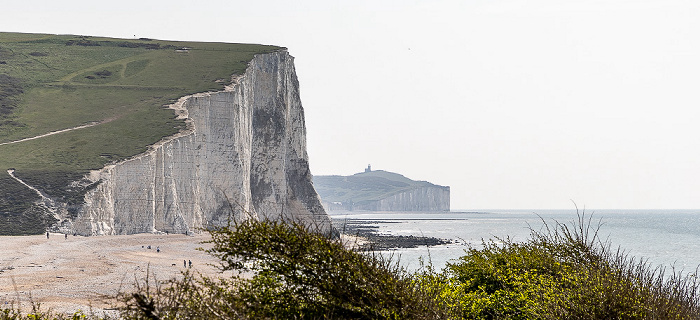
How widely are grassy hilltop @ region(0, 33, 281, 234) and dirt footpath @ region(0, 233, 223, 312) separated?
742 centimetres

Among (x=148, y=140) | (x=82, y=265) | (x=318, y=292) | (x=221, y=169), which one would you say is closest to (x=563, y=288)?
(x=318, y=292)

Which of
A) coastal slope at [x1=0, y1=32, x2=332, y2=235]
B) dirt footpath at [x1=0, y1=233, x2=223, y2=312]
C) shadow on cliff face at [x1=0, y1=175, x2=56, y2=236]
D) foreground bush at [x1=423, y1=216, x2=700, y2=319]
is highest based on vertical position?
coastal slope at [x1=0, y1=32, x2=332, y2=235]

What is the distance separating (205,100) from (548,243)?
6884cm

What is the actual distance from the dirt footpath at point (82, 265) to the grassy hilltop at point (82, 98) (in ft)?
24.4

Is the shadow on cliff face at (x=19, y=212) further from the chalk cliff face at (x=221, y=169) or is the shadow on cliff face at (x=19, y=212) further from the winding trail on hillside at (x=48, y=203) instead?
the chalk cliff face at (x=221, y=169)

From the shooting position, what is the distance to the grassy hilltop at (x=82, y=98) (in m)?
65.5

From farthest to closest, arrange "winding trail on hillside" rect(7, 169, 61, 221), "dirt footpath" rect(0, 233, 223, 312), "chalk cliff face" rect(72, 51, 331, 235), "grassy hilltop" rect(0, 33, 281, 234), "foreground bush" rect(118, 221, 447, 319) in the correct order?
"chalk cliff face" rect(72, 51, 331, 235)
"grassy hilltop" rect(0, 33, 281, 234)
"winding trail on hillside" rect(7, 169, 61, 221)
"dirt footpath" rect(0, 233, 223, 312)
"foreground bush" rect(118, 221, 447, 319)

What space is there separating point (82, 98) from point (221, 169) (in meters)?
29.1

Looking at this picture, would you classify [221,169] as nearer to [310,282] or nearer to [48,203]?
[48,203]

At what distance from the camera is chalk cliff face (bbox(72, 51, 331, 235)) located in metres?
66.7

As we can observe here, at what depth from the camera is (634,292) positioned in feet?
45.2

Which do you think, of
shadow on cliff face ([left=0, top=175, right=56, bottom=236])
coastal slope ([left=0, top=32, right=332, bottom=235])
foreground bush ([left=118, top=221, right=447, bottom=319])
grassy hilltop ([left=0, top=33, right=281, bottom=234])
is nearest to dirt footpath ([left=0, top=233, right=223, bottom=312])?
shadow on cliff face ([left=0, top=175, right=56, bottom=236])

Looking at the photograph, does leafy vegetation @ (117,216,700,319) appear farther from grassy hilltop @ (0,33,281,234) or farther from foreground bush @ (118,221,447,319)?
grassy hilltop @ (0,33,281,234)

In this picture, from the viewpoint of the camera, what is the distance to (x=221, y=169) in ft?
262
